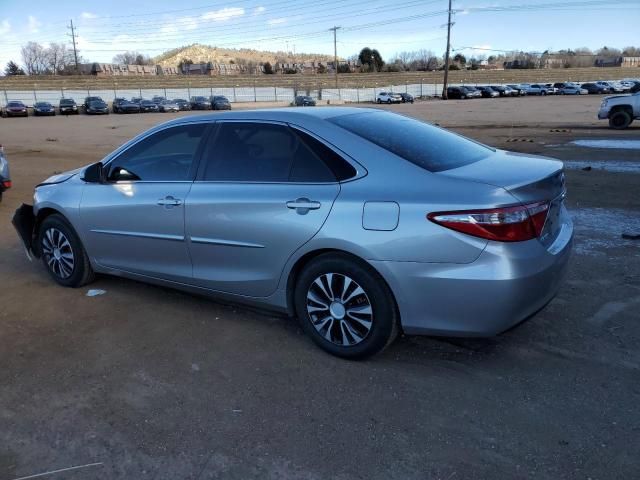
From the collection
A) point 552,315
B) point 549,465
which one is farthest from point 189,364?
point 552,315

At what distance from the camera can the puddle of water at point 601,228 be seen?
6.01 metres

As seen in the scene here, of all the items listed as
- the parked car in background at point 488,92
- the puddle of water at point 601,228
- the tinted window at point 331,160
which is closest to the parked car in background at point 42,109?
the parked car in background at point 488,92

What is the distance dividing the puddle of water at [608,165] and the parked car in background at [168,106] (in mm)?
50015

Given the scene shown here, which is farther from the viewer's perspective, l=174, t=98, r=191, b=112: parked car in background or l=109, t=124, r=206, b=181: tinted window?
l=174, t=98, r=191, b=112: parked car in background

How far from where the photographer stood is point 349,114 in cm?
413

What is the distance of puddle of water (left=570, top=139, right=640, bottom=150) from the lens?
1494 cm

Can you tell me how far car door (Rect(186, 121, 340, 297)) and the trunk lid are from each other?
890mm

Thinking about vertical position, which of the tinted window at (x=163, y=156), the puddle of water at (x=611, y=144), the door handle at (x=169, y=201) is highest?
the tinted window at (x=163, y=156)

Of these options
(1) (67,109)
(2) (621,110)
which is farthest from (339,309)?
(1) (67,109)

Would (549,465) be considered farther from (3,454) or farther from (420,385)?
(3,454)

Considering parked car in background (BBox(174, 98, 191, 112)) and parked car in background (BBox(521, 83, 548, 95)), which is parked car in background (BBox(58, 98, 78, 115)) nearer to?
parked car in background (BBox(174, 98, 191, 112))

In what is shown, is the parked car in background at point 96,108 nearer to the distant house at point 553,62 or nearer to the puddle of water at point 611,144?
the puddle of water at point 611,144

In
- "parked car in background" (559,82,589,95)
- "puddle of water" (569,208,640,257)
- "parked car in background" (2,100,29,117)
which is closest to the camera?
"puddle of water" (569,208,640,257)

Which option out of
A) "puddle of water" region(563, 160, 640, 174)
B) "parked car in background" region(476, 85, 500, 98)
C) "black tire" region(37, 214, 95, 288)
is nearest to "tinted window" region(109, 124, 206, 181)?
"black tire" region(37, 214, 95, 288)
